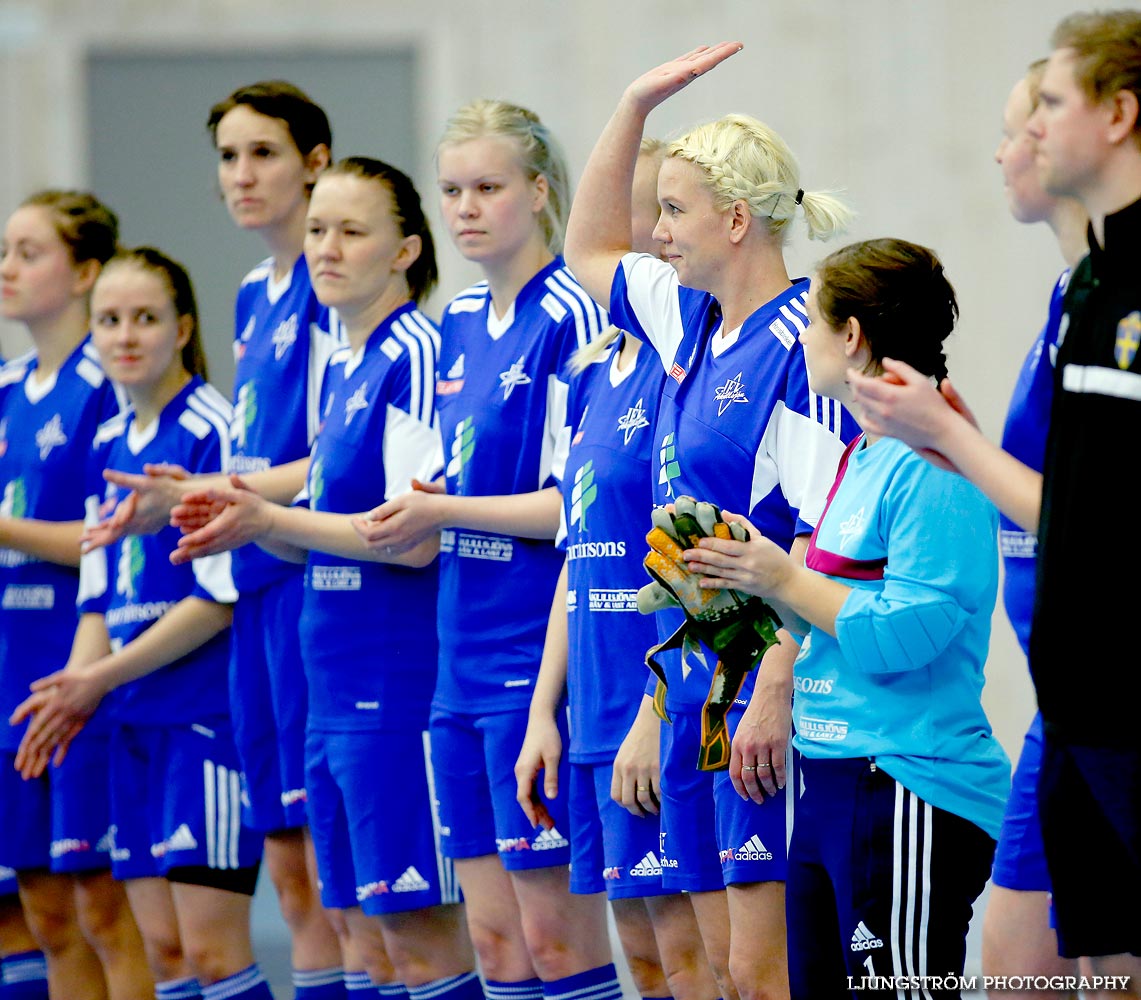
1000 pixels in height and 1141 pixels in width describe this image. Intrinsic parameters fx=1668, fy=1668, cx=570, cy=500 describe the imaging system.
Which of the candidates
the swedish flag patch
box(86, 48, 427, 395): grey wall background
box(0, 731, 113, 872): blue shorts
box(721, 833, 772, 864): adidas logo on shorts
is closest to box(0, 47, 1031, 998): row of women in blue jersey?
box(721, 833, 772, 864): adidas logo on shorts

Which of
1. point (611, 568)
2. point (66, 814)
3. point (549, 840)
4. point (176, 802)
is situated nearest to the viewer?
point (611, 568)

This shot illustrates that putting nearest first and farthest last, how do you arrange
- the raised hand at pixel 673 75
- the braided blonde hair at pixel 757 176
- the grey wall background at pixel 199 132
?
1. the braided blonde hair at pixel 757 176
2. the raised hand at pixel 673 75
3. the grey wall background at pixel 199 132

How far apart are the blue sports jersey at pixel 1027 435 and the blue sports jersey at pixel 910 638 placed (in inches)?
3.9

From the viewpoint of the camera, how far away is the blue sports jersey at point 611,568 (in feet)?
9.98

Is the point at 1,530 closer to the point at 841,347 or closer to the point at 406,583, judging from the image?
the point at 406,583

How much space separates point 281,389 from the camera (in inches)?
159

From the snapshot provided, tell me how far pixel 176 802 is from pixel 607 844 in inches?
56.7

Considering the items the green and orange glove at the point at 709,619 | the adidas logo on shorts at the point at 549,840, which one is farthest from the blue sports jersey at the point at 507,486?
the green and orange glove at the point at 709,619

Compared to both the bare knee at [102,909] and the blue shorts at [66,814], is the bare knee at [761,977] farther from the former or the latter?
the bare knee at [102,909]

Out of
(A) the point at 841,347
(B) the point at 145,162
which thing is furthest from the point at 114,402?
(B) the point at 145,162

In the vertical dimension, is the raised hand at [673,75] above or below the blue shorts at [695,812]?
above

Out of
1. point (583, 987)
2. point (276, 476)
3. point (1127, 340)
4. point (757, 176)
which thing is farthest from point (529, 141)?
point (1127, 340)

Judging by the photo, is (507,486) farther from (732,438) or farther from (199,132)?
(199,132)

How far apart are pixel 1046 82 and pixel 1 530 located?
324 cm
